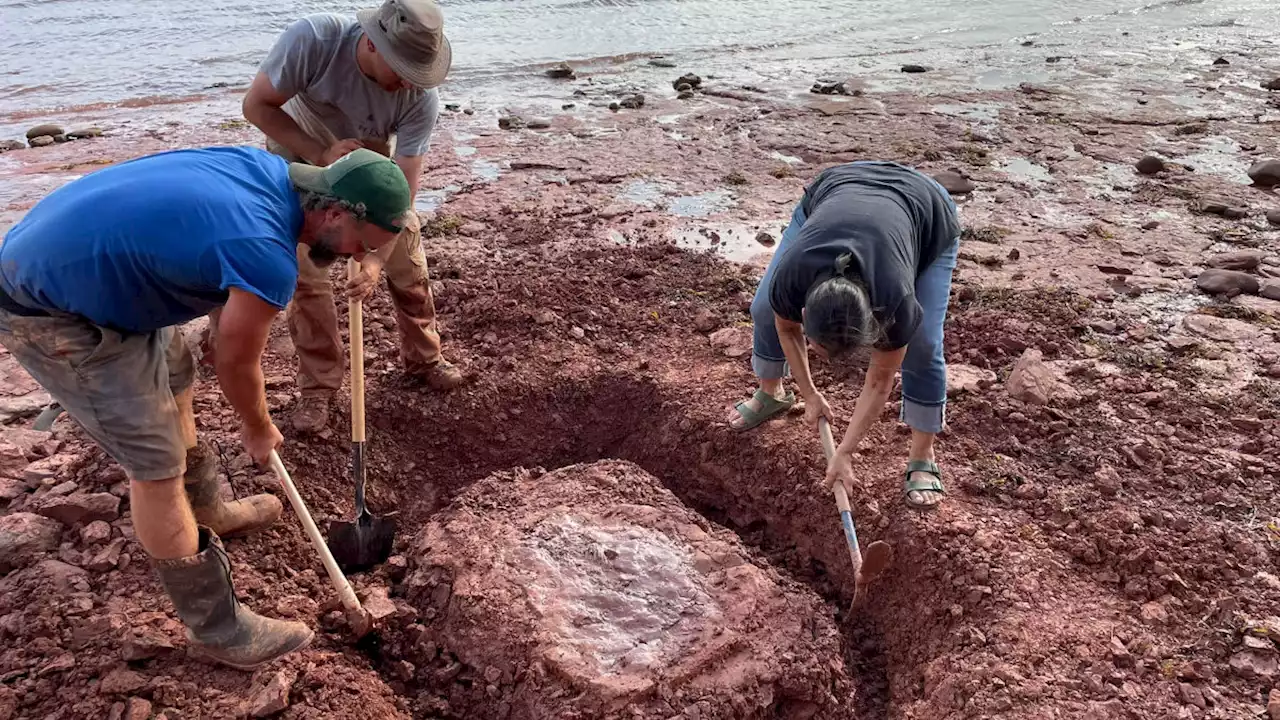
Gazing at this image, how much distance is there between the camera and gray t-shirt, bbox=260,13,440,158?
123 inches

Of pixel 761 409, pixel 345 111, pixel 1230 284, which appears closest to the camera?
pixel 345 111

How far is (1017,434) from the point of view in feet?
11.9

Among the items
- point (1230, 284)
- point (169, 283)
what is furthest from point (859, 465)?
point (1230, 284)

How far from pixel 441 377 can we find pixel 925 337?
2038mm

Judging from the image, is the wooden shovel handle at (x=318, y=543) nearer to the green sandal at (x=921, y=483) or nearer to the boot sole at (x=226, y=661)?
the boot sole at (x=226, y=661)

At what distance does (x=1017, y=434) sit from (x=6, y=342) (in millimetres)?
3483

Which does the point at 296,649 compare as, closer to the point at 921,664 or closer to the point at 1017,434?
the point at 921,664

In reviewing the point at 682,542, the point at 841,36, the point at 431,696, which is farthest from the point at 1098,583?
the point at 841,36

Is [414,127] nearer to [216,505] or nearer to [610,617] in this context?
[216,505]

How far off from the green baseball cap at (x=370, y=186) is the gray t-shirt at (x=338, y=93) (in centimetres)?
111

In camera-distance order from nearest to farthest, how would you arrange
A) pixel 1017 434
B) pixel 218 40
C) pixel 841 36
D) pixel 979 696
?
pixel 979 696 < pixel 1017 434 < pixel 218 40 < pixel 841 36

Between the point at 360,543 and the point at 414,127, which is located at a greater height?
the point at 414,127

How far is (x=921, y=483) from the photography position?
3.29 m

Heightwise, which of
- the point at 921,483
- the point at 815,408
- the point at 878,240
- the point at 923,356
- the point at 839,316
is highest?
the point at 878,240
